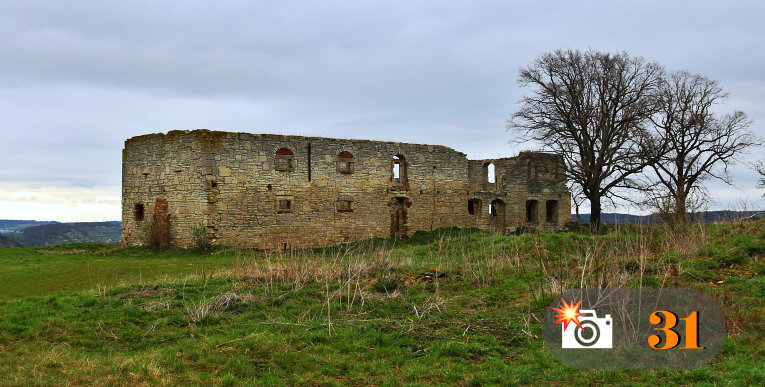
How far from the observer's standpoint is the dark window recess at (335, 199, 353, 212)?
2253 centimetres

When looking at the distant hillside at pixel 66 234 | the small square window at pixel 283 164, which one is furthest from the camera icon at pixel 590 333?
the distant hillside at pixel 66 234

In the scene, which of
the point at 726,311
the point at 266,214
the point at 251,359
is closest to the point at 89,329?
the point at 251,359

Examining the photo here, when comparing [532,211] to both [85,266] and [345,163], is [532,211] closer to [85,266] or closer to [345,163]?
[345,163]

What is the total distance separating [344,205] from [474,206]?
745cm

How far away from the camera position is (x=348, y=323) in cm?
798

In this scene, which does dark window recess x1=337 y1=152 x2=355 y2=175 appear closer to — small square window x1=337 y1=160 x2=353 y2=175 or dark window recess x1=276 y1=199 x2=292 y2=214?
small square window x1=337 y1=160 x2=353 y2=175

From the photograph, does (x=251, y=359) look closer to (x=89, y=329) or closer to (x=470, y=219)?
(x=89, y=329)

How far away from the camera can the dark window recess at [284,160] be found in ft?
70.0

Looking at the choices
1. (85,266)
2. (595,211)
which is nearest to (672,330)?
(85,266)

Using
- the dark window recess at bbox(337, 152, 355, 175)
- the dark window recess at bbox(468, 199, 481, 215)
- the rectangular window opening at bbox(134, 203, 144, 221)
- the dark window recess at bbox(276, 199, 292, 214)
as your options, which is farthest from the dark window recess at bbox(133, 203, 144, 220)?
the dark window recess at bbox(468, 199, 481, 215)

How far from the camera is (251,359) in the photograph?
6.41m

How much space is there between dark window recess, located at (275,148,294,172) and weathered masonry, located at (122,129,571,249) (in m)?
0.04

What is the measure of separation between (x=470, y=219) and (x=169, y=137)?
14221 millimetres

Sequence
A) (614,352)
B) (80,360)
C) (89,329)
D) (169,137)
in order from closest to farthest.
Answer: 1. (80,360)
2. (614,352)
3. (89,329)
4. (169,137)
